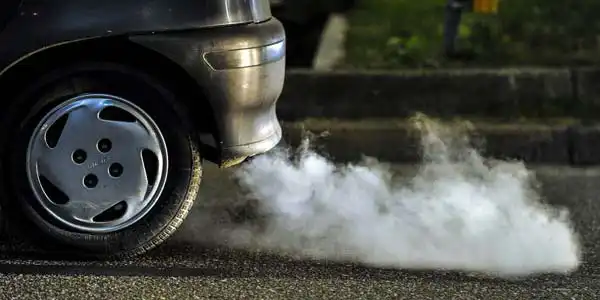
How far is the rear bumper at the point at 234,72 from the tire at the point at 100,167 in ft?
0.52

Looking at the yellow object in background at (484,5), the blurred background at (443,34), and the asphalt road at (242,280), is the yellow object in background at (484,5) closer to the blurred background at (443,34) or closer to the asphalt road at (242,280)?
the blurred background at (443,34)

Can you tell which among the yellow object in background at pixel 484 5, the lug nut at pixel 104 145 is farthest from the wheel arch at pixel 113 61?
the yellow object in background at pixel 484 5

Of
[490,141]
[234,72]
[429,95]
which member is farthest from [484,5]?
[234,72]

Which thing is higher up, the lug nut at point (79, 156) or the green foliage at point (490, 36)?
the green foliage at point (490, 36)

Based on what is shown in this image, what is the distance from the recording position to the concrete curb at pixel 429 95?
20.1ft

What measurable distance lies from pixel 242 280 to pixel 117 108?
79 cm

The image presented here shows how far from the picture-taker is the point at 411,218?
4.37 meters

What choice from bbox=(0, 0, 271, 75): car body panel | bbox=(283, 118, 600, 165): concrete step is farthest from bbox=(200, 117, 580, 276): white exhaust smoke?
bbox=(0, 0, 271, 75): car body panel

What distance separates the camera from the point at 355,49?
23.7ft

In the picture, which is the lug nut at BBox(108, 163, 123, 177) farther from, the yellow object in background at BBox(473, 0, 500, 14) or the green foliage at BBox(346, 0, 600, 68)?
the yellow object in background at BBox(473, 0, 500, 14)

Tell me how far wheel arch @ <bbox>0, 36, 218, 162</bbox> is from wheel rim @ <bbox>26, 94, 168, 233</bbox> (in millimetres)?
155

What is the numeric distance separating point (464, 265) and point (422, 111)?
2375 mm

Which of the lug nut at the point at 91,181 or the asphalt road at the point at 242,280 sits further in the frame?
the lug nut at the point at 91,181

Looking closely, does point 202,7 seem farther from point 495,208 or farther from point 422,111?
point 422,111
